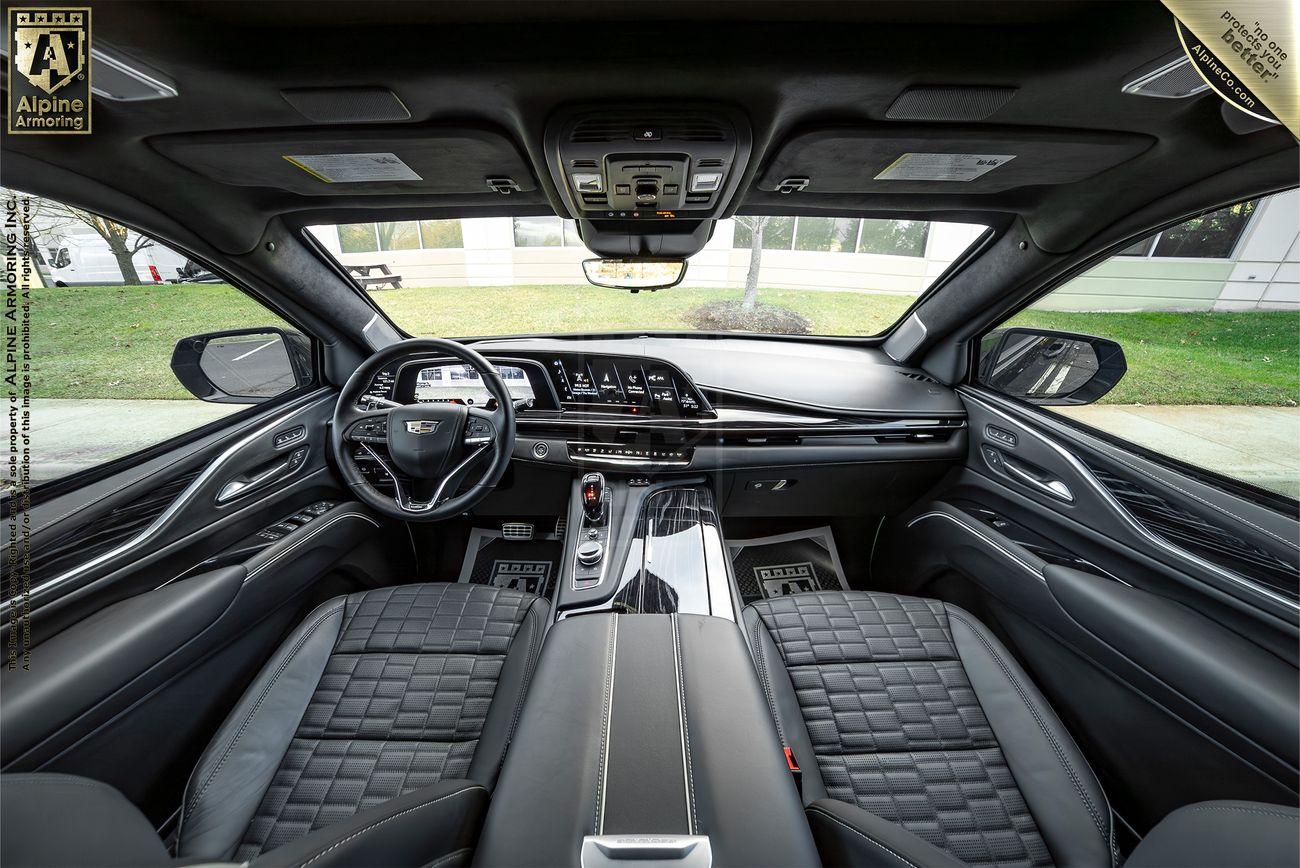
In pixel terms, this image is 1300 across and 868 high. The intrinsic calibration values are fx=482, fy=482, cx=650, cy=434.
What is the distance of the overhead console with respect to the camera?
3.95ft

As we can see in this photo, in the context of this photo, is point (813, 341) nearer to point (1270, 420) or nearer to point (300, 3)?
point (1270, 420)

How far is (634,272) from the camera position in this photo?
212cm

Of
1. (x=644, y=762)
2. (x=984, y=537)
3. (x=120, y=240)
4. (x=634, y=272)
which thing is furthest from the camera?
(x=634, y=272)

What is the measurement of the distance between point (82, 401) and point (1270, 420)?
3.36m

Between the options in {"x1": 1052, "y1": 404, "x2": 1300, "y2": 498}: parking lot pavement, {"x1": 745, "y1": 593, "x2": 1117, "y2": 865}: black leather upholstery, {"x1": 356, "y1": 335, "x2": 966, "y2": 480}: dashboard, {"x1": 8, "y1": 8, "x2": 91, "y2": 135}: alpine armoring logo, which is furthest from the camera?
{"x1": 356, "y1": 335, "x2": 966, "y2": 480}: dashboard

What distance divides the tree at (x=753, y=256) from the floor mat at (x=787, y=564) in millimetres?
1384

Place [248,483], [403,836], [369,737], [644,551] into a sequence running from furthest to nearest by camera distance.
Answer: [644,551]
[248,483]
[369,737]
[403,836]

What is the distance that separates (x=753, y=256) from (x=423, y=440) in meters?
1.81

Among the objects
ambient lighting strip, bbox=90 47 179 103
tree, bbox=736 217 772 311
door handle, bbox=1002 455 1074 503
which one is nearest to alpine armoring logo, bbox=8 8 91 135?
ambient lighting strip, bbox=90 47 179 103

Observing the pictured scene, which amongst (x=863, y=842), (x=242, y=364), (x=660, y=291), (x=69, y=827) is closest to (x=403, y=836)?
(x=69, y=827)

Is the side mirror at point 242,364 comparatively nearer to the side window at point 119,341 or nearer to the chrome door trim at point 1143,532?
the side window at point 119,341

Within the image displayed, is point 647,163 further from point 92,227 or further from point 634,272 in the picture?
point 92,227

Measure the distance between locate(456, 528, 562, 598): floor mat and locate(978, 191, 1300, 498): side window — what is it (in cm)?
245

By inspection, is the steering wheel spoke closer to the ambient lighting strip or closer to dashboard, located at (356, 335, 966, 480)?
dashboard, located at (356, 335, 966, 480)
